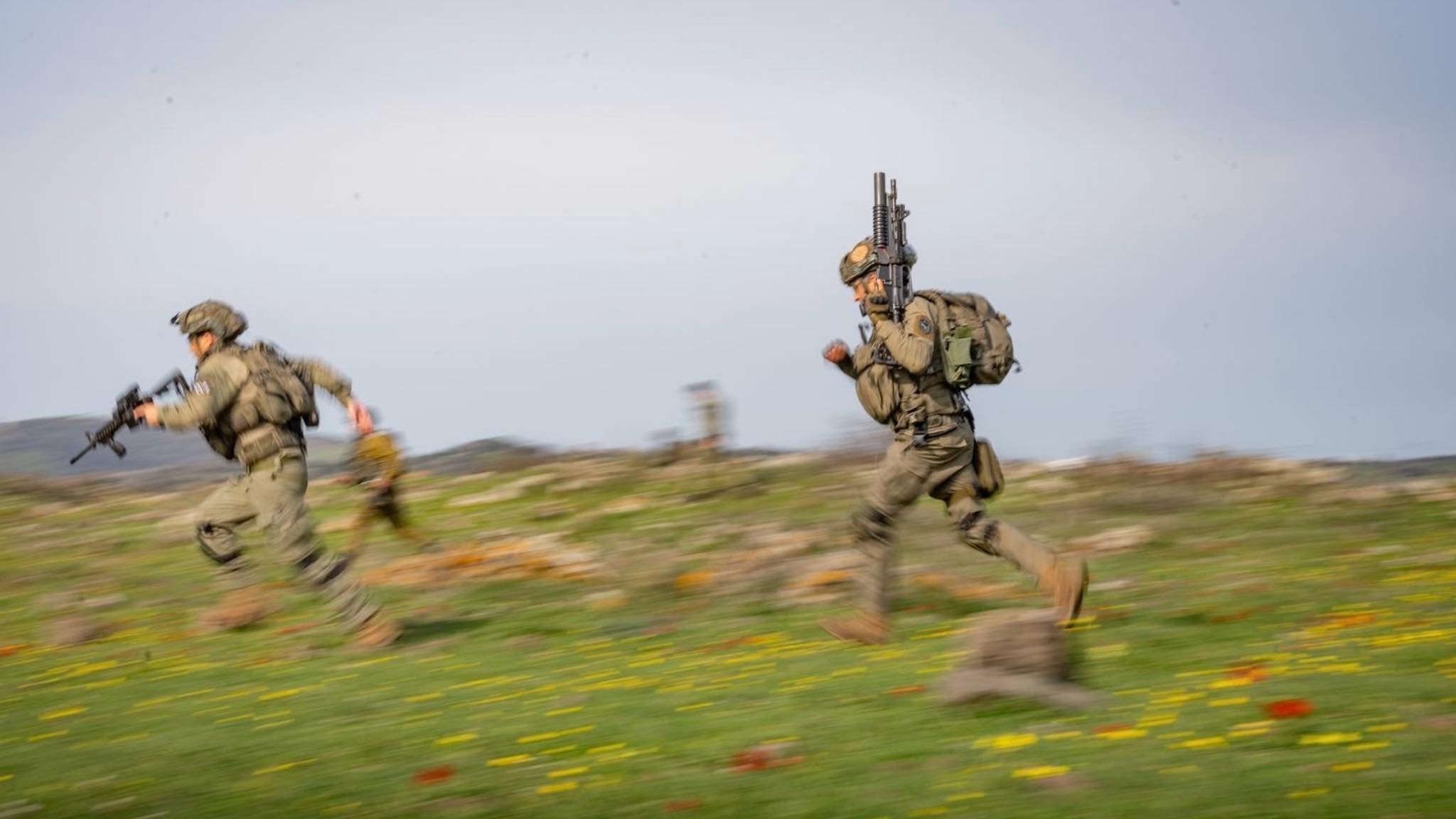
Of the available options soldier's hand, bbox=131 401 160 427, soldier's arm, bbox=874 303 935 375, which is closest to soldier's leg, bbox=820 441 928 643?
soldier's arm, bbox=874 303 935 375

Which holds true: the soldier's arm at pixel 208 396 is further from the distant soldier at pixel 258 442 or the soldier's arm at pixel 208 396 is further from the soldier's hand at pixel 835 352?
the soldier's hand at pixel 835 352

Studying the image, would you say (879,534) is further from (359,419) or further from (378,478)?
(378,478)

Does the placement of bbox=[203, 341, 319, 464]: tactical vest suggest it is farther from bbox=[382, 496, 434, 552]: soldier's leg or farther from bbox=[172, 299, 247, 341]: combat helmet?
bbox=[382, 496, 434, 552]: soldier's leg

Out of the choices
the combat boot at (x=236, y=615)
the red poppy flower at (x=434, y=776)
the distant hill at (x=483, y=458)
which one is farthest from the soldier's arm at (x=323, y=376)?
the distant hill at (x=483, y=458)

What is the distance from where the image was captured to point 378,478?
43.2 feet

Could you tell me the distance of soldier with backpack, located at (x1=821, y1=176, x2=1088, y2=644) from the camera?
30.6 feet

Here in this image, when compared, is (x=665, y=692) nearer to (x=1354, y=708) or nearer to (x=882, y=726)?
(x=882, y=726)

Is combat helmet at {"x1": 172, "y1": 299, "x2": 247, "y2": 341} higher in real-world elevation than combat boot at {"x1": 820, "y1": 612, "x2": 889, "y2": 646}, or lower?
higher

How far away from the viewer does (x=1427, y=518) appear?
48.1 feet

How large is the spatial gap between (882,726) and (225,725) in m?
3.51

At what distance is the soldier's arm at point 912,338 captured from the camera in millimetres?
9148

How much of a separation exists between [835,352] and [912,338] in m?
0.55

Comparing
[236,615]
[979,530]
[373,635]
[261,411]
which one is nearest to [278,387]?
[261,411]

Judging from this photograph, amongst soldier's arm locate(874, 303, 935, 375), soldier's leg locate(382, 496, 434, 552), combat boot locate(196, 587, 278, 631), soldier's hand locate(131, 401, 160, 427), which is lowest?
combat boot locate(196, 587, 278, 631)
